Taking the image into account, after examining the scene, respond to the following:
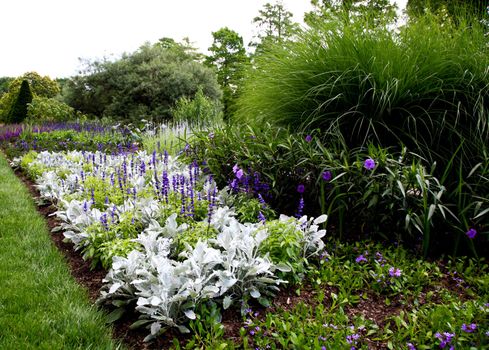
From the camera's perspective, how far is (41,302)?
7.07 feet

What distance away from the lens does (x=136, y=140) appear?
9.62 metres

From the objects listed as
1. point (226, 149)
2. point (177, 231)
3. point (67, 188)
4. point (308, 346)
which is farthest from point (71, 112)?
point (308, 346)

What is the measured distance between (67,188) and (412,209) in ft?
11.1

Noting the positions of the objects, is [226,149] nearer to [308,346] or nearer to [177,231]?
[177,231]

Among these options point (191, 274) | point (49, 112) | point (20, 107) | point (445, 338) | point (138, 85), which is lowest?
point (445, 338)

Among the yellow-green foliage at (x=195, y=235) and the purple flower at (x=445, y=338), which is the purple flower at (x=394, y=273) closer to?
the purple flower at (x=445, y=338)

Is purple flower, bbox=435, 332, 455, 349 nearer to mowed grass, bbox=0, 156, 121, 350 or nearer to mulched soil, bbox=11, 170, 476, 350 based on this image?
mulched soil, bbox=11, 170, 476, 350

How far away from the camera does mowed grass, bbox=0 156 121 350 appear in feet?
6.04

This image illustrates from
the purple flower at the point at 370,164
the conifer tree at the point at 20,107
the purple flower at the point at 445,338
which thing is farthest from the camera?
the conifer tree at the point at 20,107

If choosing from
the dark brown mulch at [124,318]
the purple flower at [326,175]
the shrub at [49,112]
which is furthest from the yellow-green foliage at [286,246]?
the shrub at [49,112]

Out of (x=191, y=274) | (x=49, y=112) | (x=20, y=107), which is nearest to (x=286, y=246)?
(x=191, y=274)

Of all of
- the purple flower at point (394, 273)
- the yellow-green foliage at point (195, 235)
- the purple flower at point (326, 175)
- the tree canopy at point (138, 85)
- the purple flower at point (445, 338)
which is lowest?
the purple flower at point (445, 338)

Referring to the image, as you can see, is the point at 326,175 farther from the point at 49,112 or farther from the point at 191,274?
the point at 49,112

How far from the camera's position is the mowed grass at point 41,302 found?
1.84 metres
